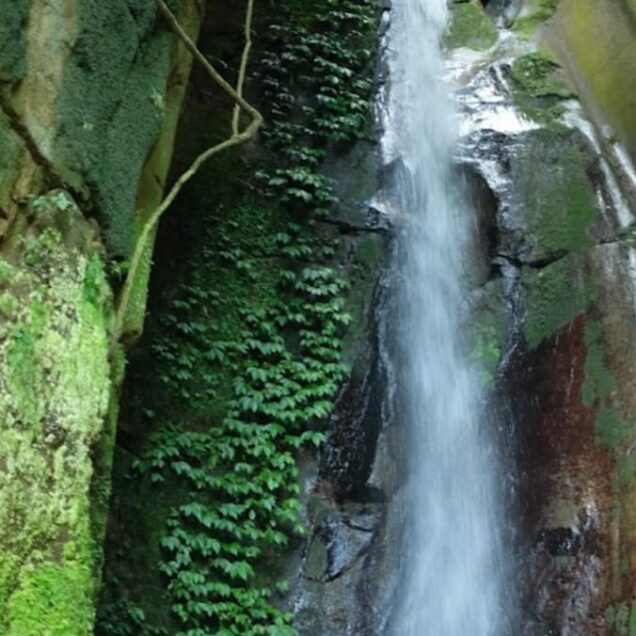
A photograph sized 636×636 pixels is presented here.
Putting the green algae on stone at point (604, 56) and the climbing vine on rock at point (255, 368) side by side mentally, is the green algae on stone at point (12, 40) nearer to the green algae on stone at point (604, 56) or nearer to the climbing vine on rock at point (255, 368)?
the climbing vine on rock at point (255, 368)

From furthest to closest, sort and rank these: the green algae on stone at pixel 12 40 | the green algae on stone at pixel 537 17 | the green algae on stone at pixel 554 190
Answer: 1. the green algae on stone at pixel 537 17
2. the green algae on stone at pixel 554 190
3. the green algae on stone at pixel 12 40

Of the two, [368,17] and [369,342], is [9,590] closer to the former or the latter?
[369,342]

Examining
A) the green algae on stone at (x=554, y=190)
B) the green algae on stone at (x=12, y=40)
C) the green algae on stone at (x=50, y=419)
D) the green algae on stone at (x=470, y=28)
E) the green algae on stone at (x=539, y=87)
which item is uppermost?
the green algae on stone at (x=470, y=28)

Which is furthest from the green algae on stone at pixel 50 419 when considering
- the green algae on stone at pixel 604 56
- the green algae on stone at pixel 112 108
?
the green algae on stone at pixel 604 56

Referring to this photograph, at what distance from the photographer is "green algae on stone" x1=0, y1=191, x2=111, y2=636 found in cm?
390

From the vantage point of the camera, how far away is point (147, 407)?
724 cm

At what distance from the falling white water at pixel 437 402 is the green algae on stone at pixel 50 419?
3.39 metres

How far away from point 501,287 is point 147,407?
3472mm

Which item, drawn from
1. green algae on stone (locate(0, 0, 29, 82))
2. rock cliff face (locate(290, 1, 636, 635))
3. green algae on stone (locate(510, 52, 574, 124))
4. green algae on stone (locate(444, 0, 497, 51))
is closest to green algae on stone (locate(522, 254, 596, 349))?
rock cliff face (locate(290, 1, 636, 635))

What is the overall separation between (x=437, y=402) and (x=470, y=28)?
543cm

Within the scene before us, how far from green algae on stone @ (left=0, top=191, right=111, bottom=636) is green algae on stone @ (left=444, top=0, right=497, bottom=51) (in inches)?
281

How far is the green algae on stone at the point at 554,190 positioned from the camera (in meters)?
8.13

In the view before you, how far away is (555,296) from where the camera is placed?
7.81 m

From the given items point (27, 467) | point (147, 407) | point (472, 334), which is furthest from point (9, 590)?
point (472, 334)
